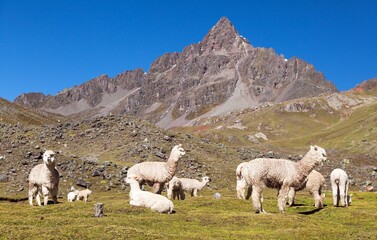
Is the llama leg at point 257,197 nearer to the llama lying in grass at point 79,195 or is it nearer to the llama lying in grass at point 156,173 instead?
the llama lying in grass at point 156,173

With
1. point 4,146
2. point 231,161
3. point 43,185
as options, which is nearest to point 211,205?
point 43,185

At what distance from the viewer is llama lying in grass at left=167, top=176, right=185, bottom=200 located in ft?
127

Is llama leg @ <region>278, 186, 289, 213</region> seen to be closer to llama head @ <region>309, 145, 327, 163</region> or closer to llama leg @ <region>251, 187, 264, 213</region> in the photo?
llama leg @ <region>251, 187, 264, 213</region>

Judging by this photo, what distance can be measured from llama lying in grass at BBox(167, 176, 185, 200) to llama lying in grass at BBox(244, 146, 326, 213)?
10.6 metres

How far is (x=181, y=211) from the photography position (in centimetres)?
3105

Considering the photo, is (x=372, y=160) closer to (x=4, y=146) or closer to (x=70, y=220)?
(x=4, y=146)

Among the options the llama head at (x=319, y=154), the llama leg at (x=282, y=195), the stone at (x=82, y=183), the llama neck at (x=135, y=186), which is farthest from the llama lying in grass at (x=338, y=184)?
the stone at (x=82, y=183)

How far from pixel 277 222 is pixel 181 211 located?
823 centimetres

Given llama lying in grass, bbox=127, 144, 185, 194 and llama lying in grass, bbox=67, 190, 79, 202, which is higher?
llama lying in grass, bbox=127, 144, 185, 194

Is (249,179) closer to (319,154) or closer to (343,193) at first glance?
(319,154)

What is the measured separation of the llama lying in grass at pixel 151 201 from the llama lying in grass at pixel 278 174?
6.22m

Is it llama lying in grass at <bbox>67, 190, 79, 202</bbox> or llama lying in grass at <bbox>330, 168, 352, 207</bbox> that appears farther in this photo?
llama lying in grass at <bbox>67, 190, 79, 202</bbox>

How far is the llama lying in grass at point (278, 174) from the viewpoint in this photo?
2938 cm

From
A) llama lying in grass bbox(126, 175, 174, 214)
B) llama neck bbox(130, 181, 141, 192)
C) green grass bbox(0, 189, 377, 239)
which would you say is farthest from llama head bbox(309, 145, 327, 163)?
llama neck bbox(130, 181, 141, 192)
